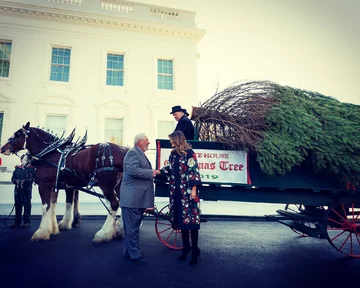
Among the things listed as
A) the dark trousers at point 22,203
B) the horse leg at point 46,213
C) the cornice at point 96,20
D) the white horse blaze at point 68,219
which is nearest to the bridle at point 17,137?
the horse leg at point 46,213

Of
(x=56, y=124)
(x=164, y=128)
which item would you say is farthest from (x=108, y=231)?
(x=56, y=124)

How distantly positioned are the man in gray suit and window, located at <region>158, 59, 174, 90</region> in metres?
9.05

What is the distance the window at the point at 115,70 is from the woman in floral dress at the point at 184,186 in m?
9.06

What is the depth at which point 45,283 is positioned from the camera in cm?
258

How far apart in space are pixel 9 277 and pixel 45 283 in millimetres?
565

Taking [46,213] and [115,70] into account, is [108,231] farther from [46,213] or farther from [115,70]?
[115,70]

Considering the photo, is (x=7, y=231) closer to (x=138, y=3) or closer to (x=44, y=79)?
(x=44, y=79)

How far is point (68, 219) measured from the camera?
5.06 metres

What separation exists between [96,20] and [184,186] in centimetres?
1122

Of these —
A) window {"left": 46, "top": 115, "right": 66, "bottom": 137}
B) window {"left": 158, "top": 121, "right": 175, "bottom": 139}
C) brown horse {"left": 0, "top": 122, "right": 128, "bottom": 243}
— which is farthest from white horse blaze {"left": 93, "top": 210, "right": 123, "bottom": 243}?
window {"left": 46, "top": 115, "right": 66, "bottom": 137}

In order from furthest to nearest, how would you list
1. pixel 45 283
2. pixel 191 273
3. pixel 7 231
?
pixel 7 231 < pixel 191 273 < pixel 45 283

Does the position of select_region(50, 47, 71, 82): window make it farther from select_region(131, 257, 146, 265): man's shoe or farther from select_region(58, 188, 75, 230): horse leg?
select_region(131, 257, 146, 265): man's shoe

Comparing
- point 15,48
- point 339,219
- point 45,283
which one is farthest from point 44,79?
point 339,219

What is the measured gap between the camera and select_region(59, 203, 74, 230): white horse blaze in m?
5.02
